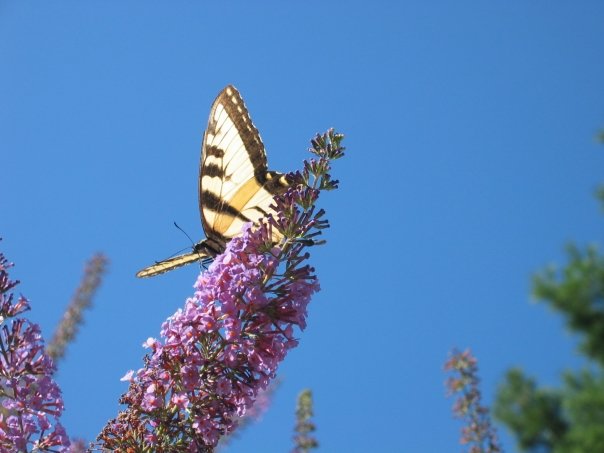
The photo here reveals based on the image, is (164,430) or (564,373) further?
A: (564,373)

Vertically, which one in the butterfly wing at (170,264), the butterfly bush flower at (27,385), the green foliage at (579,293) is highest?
the green foliage at (579,293)

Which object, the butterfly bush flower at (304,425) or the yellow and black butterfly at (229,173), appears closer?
the yellow and black butterfly at (229,173)

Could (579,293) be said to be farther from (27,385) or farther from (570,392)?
(27,385)

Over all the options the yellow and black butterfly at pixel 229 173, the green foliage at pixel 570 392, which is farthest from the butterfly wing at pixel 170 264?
the green foliage at pixel 570 392

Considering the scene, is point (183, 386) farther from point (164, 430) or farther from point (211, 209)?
point (211, 209)

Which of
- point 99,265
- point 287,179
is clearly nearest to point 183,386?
point 287,179

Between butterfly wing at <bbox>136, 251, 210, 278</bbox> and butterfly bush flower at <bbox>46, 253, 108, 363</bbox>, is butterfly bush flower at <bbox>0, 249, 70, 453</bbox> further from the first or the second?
butterfly bush flower at <bbox>46, 253, 108, 363</bbox>

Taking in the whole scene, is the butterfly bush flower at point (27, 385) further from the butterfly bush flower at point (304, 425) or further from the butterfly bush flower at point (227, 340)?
the butterfly bush flower at point (304, 425)
